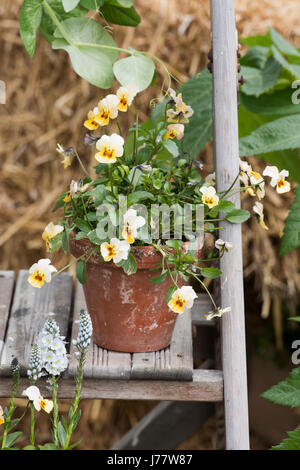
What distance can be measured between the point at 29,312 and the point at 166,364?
31 cm

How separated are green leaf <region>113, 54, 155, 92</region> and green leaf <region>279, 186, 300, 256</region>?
0.34m

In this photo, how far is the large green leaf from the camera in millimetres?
1346

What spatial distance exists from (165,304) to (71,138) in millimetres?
789

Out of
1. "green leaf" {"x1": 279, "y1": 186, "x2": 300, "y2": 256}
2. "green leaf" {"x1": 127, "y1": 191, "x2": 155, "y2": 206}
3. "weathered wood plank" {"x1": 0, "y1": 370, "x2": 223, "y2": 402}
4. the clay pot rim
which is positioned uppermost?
"green leaf" {"x1": 279, "y1": 186, "x2": 300, "y2": 256}

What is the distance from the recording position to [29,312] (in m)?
1.17

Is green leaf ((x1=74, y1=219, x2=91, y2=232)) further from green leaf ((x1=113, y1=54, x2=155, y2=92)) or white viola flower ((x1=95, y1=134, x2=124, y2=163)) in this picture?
green leaf ((x1=113, y1=54, x2=155, y2=92))

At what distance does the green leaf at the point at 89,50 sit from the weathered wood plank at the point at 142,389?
49 centimetres

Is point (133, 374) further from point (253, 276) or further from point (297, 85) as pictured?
point (253, 276)

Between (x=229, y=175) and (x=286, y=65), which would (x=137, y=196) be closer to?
(x=229, y=175)

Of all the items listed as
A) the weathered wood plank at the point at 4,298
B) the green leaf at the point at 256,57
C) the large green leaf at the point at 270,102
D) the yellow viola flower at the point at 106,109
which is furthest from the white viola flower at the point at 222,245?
the green leaf at the point at 256,57

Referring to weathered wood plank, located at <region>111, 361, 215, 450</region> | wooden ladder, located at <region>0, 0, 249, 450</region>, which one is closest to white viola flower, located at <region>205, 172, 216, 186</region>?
wooden ladder, located at <region>0, 0, 249, 450</region>

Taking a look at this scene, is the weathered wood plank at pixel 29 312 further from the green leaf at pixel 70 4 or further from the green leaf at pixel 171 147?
the green leaf at pixel 70 4

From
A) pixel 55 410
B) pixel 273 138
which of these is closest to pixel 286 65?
pixel 273 138

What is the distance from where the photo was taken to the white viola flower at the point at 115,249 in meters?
0.88
